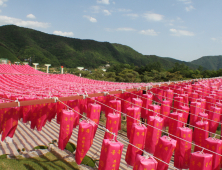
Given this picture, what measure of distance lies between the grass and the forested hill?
57.9 m

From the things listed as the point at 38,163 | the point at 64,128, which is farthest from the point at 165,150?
the point at 38,163

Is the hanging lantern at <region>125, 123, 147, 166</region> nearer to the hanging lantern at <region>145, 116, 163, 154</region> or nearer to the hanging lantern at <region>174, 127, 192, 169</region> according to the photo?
the hanging lantern at <region>145, 116, 163, 154</region>

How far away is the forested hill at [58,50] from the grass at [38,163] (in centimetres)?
5795

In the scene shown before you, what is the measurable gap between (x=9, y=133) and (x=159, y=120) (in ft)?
9.04

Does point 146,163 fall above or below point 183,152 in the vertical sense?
above

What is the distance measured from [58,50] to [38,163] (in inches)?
3003

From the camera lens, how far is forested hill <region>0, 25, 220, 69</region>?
6341cm

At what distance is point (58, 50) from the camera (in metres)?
76.0

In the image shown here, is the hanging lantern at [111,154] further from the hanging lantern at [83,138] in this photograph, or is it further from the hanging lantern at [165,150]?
the hanging lantern at [165,150]

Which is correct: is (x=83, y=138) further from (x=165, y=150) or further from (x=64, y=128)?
(x=165, y=150)

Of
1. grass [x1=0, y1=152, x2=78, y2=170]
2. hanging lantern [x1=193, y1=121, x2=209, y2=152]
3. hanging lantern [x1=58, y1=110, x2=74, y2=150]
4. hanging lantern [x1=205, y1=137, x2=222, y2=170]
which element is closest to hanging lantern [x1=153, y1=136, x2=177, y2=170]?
hanging lantern [x1=205, y1=137, x2=222, y2=170]

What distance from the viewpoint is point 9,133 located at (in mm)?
3084

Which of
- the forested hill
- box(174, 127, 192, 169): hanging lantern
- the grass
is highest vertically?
the forested hill

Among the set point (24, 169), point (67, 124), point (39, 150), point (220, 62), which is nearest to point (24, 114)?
point (67, 124)
